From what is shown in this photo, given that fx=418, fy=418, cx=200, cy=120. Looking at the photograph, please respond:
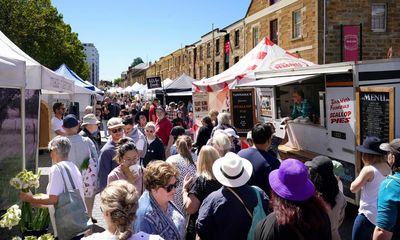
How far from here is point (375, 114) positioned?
20.3ft

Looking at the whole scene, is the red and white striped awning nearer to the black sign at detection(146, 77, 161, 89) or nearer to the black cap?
the black cap

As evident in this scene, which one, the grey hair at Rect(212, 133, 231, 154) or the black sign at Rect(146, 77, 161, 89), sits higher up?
the black sign at Rect(146, 77, 161, 89)

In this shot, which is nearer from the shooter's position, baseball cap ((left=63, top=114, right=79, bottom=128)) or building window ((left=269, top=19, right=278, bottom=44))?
baseball cap ((left=63, top=114, right=79, bottom=128))

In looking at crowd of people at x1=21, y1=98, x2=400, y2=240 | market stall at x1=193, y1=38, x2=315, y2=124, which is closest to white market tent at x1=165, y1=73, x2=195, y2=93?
market stall at x1=193, y1=38, x2=315, y2=124

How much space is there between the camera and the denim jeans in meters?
4.18

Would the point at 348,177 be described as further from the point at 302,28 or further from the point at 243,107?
the point at 302,28

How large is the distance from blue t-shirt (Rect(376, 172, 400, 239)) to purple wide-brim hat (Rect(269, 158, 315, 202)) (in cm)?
98

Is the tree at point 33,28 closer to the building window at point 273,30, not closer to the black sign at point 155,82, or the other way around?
the black sign at point 155,82

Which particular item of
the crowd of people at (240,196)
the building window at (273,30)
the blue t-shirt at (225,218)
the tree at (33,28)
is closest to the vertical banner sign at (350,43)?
the building window at (273,30)

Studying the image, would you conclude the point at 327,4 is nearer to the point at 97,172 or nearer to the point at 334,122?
the point at 334,122

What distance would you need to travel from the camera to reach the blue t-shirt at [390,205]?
3.28 m

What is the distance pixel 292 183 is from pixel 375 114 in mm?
4091

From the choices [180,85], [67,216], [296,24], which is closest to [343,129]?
[67,216]

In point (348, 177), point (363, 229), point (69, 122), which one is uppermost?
point (69, 122)
